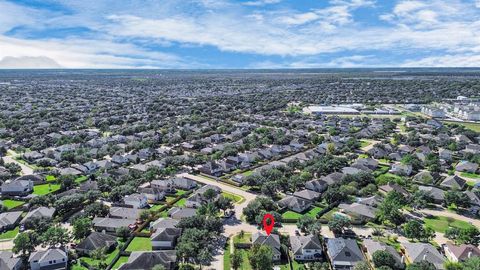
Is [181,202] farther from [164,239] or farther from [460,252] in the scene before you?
[460,252]

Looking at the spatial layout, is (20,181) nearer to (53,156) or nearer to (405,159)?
(53,156)

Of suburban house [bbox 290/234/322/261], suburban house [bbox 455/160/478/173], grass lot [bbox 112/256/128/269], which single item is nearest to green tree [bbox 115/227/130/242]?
grass lot [bbox 112/256/128/269]

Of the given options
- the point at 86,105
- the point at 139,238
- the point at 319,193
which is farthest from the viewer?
the point at 86,105

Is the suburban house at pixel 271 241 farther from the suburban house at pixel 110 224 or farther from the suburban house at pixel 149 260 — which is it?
the suburban house at pixel 110 224

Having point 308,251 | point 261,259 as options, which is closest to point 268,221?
point 308,251

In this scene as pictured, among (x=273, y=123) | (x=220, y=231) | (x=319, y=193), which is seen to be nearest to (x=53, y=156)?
(x=220, y=231)

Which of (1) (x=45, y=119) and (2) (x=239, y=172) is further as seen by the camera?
(1) (x=45, y=119)
